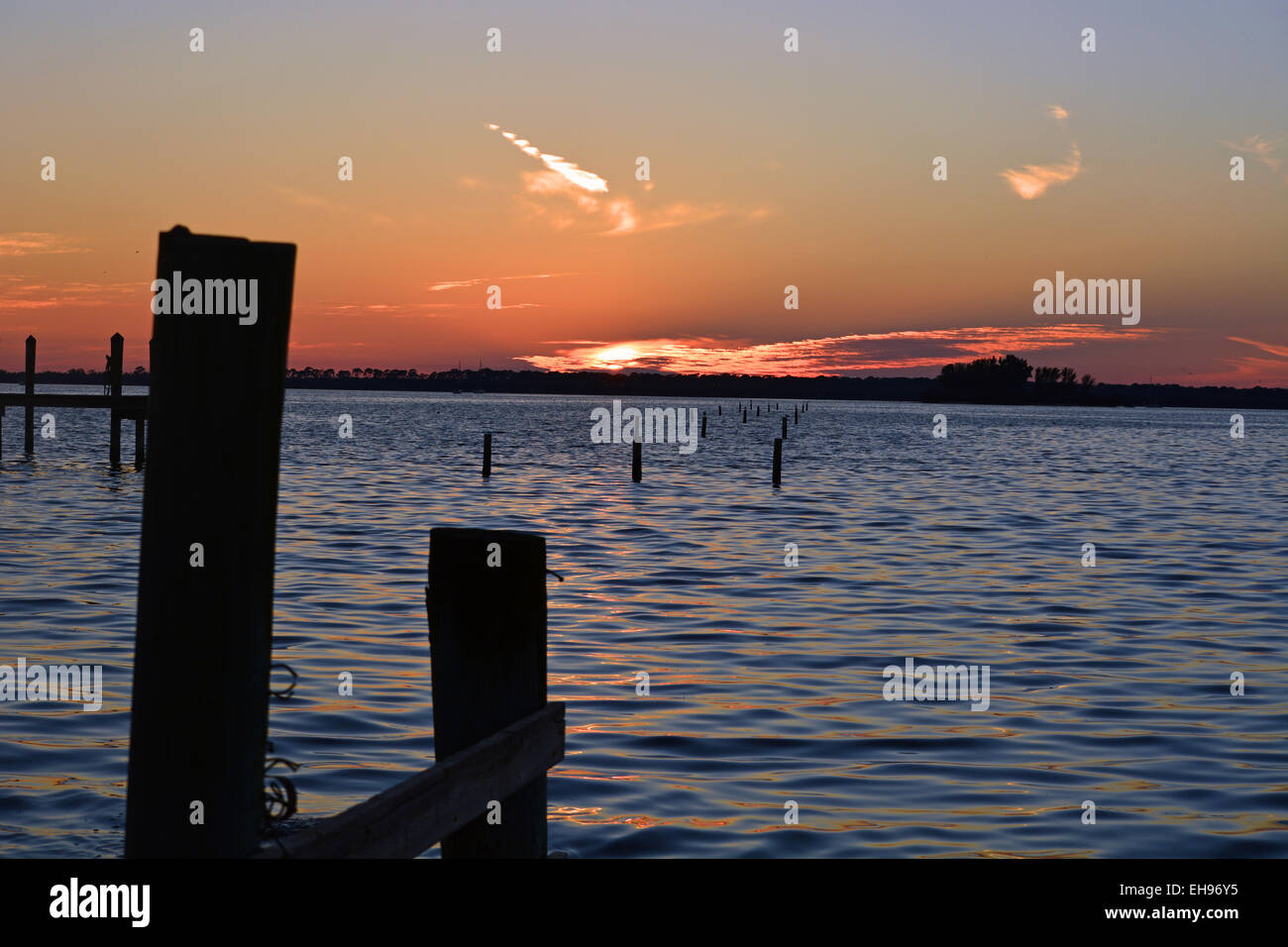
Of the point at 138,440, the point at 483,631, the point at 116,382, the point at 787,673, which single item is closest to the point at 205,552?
the point at 483,631

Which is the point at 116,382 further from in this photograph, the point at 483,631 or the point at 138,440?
the point at 483,631

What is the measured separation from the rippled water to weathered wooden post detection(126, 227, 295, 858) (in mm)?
4009

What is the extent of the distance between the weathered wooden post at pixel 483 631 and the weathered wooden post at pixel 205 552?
179cm

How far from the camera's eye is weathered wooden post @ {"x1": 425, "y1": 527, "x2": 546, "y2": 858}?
16.4ft

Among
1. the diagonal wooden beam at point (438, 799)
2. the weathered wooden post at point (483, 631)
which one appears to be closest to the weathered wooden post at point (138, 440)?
the weathered wooden post at point (483, 631)

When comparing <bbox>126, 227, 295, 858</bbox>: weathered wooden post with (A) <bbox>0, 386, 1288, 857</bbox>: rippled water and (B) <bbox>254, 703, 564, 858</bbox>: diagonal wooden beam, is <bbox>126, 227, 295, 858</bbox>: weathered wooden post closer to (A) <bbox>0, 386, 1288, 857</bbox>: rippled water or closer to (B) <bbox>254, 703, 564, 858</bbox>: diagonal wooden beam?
(B) <bbox>254, 703, 564, 858</bbox>: diagonal wooden beam

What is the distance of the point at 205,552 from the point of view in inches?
120

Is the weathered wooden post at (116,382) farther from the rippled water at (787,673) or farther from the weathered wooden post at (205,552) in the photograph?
the weathered wooden post at (205,552)

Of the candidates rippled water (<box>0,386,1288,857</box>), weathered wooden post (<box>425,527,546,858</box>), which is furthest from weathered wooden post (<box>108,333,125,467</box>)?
weathered wooden post (<box>425,527,546,858</box>)
